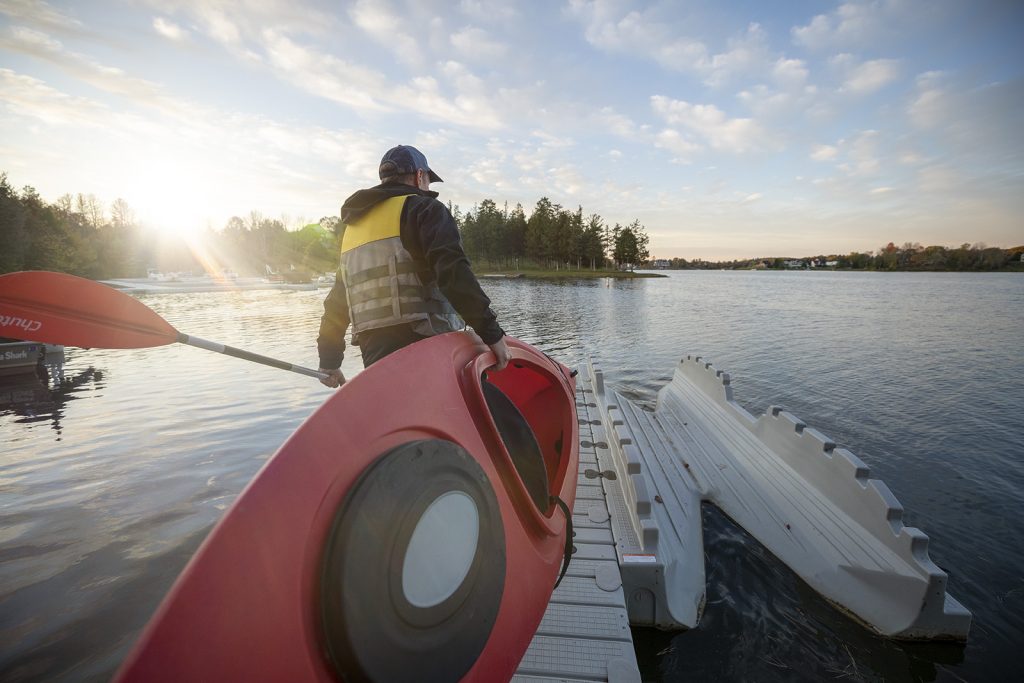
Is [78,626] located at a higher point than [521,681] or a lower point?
lower

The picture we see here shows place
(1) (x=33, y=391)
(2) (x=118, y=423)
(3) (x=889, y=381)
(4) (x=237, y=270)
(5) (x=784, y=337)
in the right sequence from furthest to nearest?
(4) (x=237, y=270)
(5) (x=784, y=337)
(3) (x=889, y=381)
(1) (x=33, y=391)
(2) (x=118, y=423)

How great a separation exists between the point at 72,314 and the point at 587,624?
3.84 m

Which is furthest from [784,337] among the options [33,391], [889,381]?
[33,391]

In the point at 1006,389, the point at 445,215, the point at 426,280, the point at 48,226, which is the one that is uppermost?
the point at 48,226

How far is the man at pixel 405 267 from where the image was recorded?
2.63m

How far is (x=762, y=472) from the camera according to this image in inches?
224

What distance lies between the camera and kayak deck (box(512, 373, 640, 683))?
2662 mm

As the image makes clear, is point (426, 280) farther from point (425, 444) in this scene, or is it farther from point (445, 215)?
point (425, 444)

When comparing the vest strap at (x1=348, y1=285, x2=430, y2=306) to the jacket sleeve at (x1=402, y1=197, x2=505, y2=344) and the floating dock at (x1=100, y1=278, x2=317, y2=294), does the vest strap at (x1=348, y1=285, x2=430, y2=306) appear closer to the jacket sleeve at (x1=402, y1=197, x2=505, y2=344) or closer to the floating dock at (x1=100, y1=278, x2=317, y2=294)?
the jacket sleeve at (x1=402, y1=197, x2=505, y2=344)

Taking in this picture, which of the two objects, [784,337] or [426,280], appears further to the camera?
[784,337]

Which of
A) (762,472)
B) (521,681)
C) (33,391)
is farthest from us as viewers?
(33,391)

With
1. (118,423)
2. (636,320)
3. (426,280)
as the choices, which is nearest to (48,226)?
(118,423)

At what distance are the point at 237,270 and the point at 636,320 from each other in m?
99.8

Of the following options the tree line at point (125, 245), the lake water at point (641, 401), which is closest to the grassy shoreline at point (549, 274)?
the tree line at point (125, 245)
